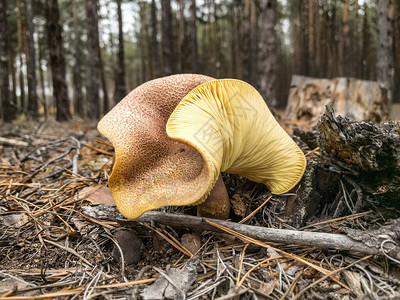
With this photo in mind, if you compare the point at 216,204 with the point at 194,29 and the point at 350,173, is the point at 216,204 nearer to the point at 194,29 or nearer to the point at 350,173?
the point at 350,173

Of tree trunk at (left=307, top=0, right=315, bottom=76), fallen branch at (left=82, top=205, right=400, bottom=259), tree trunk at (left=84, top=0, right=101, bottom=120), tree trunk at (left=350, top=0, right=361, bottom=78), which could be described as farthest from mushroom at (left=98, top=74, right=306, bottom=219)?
tree trunk at (left=307, top=0, right=315, bottom=76)

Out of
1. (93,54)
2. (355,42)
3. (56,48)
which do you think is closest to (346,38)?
(355,42)

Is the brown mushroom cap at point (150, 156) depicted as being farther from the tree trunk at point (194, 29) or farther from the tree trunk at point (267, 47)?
the tree trunk at point (194, 29)

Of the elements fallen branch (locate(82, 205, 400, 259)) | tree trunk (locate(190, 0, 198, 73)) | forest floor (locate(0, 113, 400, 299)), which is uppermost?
tree trunk (locate(190, 0, 198, 73))

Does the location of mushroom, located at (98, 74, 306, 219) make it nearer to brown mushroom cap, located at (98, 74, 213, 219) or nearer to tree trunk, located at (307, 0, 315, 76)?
brown mushroom cap, located at (98, 74, 213, 219)

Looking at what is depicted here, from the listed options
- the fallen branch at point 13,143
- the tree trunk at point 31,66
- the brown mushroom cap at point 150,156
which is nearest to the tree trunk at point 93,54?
the tree trunk at point 31,66

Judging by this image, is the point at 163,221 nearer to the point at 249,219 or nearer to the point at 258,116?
the point at 249,219
